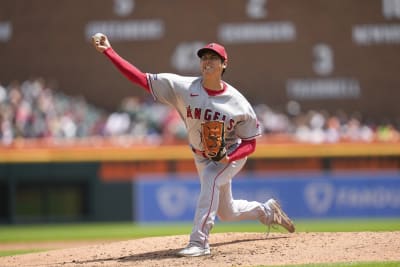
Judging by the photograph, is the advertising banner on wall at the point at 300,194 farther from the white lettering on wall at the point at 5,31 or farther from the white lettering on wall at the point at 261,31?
the white lettering on wall at the point at 5,31

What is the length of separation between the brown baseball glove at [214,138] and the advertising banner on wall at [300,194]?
839cm

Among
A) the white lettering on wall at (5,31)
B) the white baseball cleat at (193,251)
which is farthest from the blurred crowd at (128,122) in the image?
the white baseball cleat at (193,251)

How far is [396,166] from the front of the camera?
1570 centimetres

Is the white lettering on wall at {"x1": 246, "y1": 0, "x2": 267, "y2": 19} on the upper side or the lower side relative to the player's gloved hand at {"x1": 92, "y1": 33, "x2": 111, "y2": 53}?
upper

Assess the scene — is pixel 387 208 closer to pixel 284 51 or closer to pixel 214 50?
pixel 284 51

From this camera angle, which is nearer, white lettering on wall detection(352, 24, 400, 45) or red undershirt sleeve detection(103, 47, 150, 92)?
red undershirt sleeve detection(103, 47, 150, 92)

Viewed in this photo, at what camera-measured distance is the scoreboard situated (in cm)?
1722

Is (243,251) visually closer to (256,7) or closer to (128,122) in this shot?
(128,122)

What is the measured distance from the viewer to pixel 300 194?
50.7ft

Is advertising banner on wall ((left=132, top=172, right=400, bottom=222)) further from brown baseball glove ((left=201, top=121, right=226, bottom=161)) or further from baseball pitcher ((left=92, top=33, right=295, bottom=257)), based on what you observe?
brown baseball glove ((left=201, top=121, right=226, bottom=161))

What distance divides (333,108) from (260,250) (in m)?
10.4

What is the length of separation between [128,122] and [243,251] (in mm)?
9118

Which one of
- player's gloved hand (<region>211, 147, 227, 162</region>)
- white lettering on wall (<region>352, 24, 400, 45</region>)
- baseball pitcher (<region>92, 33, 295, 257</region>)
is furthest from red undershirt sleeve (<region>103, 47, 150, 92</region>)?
white lettering on wall (<region>352, 24, 400, 45</region>)

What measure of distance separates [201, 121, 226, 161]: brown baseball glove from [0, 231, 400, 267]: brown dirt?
0.84 m
